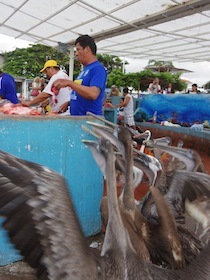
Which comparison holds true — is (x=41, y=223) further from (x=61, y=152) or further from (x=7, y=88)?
(x=7, y=88)

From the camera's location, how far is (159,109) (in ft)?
37.3

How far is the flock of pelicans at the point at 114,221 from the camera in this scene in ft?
5.05

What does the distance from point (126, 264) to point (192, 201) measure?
83 cm

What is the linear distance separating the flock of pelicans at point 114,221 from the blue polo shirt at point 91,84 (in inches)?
29.8

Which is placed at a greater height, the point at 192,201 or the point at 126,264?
the point at 192,201

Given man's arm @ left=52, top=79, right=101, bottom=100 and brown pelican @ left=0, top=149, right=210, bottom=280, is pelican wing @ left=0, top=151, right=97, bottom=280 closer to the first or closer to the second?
brown pelican @ left=0, top=149, right=210, bottom=280

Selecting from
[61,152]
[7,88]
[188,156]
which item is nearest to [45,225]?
[61,152]

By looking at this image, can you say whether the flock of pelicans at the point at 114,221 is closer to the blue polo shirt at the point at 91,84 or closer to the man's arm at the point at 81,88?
the man's arm at the point at 81,88

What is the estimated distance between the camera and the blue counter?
271 centimetres

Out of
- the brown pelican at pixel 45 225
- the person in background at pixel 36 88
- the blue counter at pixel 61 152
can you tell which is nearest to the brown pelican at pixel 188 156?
the blue counter at pixel 61 152

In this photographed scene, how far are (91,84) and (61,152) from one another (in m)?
0.83

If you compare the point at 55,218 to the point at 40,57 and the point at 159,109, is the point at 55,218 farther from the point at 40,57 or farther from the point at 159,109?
the point at 40,57

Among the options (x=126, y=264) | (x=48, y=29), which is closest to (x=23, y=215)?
(x=126, y=264)

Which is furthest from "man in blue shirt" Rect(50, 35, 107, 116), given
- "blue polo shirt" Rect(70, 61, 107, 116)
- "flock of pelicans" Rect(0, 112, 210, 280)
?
"flock of pelicans" Rect(0, 112, 210, 280)
